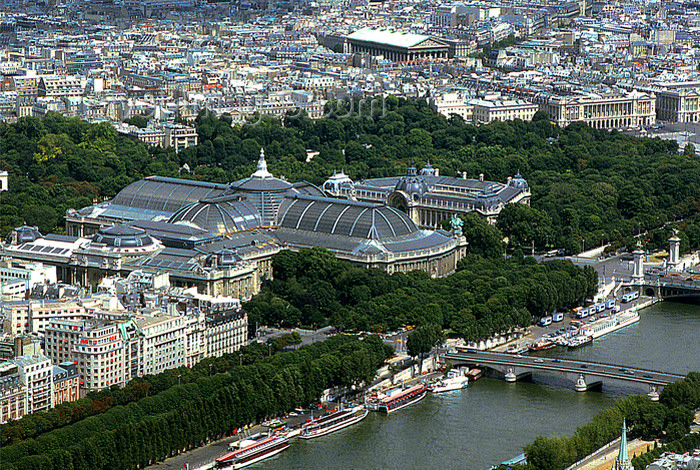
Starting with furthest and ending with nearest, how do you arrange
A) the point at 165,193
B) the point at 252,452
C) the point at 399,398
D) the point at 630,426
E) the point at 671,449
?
the point at 165,193 → the point at 399,398 → the point at 630,426 → the point at 252,452 → the point at 671,449

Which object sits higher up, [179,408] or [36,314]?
[36,314]

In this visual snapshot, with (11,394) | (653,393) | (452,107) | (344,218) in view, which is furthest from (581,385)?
(452,107)

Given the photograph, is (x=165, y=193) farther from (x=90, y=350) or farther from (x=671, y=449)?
(x=671, y=449)

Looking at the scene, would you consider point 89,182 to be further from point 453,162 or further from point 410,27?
point 410,27

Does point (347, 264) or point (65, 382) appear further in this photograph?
point (347, 264)

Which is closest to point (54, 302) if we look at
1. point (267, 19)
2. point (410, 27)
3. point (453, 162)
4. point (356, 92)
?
point (453, 162)

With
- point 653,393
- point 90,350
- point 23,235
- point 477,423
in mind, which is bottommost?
point 477,423
